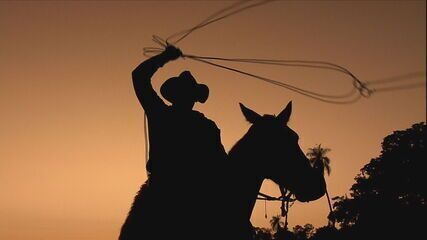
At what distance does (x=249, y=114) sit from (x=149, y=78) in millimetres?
1117

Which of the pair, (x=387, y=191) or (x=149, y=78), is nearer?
(x=149, y=78)

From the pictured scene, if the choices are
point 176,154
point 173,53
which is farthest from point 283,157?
point 173,53

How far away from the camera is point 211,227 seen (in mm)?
4496

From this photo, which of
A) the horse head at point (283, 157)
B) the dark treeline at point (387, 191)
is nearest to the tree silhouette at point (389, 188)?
the dark treeline at point (387, 191)

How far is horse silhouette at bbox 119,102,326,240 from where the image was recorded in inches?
179

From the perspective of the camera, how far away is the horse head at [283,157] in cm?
476

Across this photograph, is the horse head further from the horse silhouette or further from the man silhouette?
the man silhouette

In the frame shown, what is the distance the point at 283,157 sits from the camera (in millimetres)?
4816

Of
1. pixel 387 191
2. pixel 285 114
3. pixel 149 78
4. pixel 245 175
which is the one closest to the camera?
pixel 149 78

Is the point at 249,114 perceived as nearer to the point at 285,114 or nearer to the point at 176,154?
the point at 285,114

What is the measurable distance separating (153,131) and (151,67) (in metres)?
0.66

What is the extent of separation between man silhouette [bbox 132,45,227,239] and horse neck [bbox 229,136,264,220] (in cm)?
16

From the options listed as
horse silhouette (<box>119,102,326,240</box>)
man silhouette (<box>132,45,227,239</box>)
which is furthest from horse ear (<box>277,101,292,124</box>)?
man silhouette (<box>132,45,227,239</box>)

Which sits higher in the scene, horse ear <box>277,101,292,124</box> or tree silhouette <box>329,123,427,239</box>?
tree silhouette <box>329,123,427,239</box>
